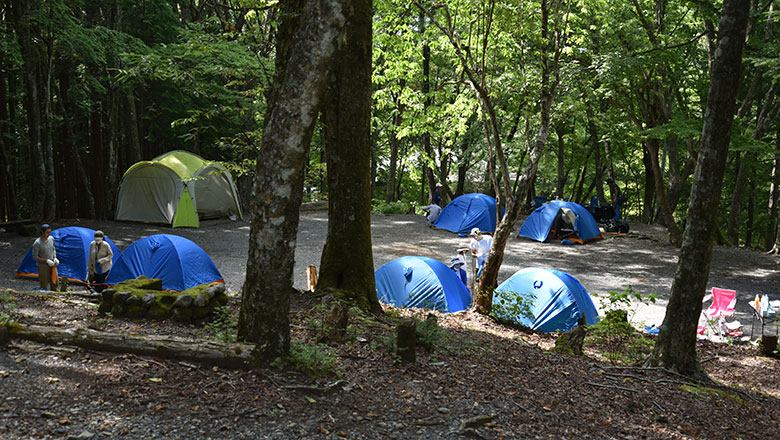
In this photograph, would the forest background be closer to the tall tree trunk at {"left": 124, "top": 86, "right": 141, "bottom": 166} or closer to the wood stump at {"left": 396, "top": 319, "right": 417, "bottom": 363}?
the tall tree trunk at {"left": 124, "top": 86, "right": 141, "bottom": 166}

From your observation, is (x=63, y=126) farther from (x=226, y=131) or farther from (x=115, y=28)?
(x=226, y=131)

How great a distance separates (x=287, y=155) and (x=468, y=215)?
622 inches

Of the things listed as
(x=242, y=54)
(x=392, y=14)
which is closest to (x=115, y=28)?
(x=242, y=54)

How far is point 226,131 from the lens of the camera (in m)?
21.8

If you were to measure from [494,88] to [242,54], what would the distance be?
5.96 meters

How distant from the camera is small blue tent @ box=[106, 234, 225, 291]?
34.8ft

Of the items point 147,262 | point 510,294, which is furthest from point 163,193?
point 510,294

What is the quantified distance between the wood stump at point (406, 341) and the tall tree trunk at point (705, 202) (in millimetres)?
3251

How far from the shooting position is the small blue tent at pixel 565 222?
18047mm

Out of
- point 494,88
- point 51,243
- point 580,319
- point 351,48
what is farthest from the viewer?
point 494,88

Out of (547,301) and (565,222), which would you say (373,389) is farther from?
(565,222)

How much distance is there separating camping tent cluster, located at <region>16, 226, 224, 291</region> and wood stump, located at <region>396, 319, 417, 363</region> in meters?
6.43

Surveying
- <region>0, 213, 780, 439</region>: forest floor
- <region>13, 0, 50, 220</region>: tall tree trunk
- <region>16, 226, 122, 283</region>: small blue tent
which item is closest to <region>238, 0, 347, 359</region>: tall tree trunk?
<region>0, 213, 780, 439</region>: forest floor

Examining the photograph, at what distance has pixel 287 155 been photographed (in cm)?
405
